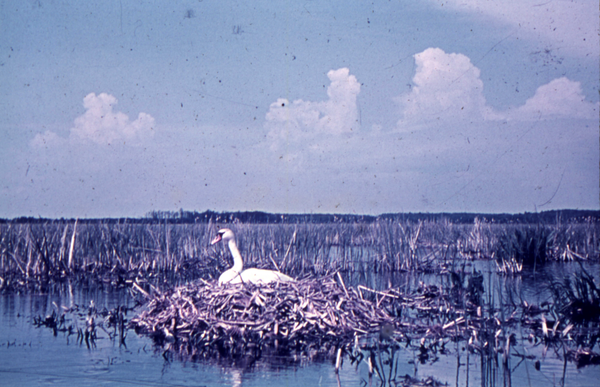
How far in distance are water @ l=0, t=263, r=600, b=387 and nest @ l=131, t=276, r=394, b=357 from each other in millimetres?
401

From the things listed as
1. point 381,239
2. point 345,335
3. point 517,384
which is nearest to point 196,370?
point 345,335

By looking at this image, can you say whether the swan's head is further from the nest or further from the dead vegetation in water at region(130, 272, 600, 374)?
the nest

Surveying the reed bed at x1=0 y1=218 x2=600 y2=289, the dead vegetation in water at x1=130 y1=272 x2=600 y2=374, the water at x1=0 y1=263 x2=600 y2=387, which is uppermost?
A: the reed bed at x1=0 y1=218 x2=600 y2=289

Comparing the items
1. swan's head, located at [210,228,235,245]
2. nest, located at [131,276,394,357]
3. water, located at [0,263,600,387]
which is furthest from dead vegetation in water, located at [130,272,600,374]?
swan's head, located at [210,228,235,245]

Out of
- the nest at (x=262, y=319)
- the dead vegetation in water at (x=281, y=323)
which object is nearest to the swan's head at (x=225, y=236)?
the dead vegetation in water at (x=281, y=323)

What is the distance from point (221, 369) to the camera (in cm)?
562

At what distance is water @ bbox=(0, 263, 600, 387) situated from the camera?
5141mm

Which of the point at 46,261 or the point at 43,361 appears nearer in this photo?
the point at 43,361

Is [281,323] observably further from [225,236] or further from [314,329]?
[225,236]

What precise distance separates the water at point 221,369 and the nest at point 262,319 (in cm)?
40

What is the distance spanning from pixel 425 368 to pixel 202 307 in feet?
9.39

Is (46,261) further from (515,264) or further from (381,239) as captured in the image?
(515,264)

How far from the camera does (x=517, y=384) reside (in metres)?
5.03

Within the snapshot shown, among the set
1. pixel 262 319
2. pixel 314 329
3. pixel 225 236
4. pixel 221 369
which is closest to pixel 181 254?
pixel 225 236
